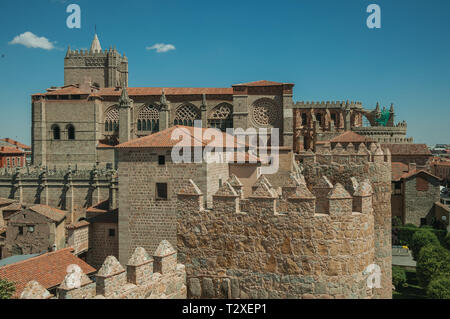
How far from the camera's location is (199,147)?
14.8 m

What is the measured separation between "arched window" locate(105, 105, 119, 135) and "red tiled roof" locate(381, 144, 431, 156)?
93.7 feet

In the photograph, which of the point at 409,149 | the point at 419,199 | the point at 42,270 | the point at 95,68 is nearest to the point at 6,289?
the point at 42,270

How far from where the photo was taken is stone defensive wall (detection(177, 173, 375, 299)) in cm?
627

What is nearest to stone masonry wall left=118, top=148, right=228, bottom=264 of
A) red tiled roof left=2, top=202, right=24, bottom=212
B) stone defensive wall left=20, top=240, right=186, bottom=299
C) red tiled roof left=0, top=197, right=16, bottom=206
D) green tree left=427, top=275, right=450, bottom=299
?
stone defensive wall left=20, top=240, right=186, bottom=299

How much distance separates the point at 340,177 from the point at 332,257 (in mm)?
3573

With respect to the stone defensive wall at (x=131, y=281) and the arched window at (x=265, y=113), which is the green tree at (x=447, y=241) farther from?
the stone defensive wall at (x=131, y=281)

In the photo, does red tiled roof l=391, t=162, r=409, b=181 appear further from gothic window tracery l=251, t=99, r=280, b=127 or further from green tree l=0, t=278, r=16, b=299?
green tree l=0, t=278, r=16, b=299

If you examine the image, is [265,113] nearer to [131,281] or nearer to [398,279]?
[398,279]

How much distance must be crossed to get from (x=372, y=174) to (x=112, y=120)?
3654 cm

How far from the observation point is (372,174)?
9273mm

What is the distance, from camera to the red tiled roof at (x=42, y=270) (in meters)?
15.6

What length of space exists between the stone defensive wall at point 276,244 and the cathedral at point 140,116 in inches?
1203

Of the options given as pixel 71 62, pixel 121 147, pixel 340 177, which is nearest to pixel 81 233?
pixel 121 147
